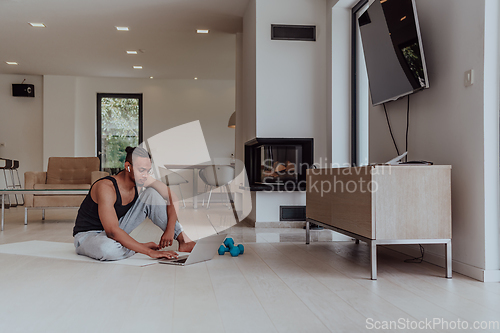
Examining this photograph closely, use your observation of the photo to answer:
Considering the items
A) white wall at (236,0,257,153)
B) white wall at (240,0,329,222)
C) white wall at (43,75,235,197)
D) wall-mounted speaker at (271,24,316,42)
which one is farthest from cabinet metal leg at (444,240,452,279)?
white wall at (43,75,235,197)

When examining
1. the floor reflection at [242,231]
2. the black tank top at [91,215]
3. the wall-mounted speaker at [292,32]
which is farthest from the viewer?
the wall-mounted speaker at [292,32]

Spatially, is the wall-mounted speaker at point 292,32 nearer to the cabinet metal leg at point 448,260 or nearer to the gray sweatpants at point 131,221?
the gray sweatpants at point 131,221

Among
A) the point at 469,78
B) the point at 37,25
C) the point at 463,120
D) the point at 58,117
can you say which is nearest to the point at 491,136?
the point at 463,120

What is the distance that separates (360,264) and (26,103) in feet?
27.8

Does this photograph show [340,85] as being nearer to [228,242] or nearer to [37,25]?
[228,242]

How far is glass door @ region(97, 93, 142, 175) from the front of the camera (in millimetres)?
9289

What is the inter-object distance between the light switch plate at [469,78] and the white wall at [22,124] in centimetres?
855

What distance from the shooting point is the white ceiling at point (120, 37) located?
5262 millimetres

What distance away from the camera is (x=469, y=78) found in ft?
7.68

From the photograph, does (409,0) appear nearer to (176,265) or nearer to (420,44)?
(420,44)

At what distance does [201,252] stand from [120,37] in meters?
4.78

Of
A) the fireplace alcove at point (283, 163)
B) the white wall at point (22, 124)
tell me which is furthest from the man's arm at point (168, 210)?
the white wall at point (22, 124)

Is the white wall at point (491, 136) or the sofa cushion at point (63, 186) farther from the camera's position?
the sofa cushion at point (63, 186)

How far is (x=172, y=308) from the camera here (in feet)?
5.73
